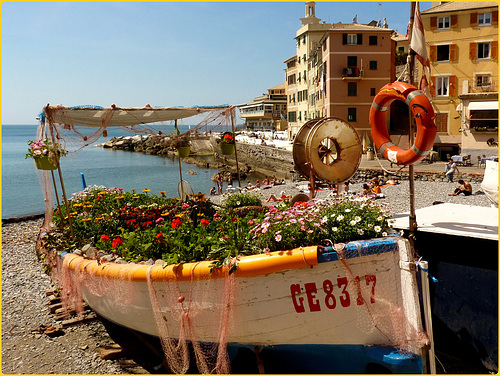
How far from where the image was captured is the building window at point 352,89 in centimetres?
3758

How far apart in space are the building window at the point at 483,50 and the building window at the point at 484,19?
1448mm

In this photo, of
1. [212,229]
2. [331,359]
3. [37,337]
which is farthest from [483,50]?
[37,337]

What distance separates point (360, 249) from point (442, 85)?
31650mm

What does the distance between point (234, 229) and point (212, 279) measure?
3.18 ft

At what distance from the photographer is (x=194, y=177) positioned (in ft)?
152

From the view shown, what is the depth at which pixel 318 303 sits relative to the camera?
524cm

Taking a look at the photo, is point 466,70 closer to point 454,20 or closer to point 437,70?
point 437,70

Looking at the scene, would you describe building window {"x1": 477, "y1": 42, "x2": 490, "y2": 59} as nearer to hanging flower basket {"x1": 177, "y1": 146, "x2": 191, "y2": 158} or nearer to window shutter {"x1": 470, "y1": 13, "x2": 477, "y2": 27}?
window shutter {"x1": 470, "y1": 13, "x2": 477, "y2": 27}

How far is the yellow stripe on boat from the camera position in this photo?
16.5 ft

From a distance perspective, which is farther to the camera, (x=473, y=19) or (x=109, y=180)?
(x=109, y=180)

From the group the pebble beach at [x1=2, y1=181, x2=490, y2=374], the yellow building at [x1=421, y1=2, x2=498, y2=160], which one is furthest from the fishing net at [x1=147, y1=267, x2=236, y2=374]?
the yellow building at [x1=421, y1=2, x2=498, y2=160]

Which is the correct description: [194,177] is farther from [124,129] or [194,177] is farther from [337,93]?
[124,129]

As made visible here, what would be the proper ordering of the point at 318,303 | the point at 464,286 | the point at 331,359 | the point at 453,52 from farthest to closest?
1. the point at 453,52
2. the point at 464,286
3. the point at 331,359
4. the point at 318,303

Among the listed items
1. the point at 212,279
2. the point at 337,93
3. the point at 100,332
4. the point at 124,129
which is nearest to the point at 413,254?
the point at 212,279
